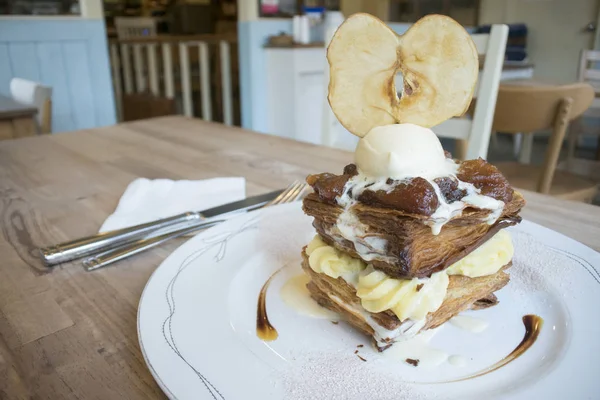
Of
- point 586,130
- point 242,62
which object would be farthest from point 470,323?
point 242,62

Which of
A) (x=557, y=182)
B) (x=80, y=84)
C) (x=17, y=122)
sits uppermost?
(x=80, y=84)

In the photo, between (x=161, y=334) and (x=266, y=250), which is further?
(x=266, y=250)

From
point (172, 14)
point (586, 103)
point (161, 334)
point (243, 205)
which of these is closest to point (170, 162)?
point (243, 205)

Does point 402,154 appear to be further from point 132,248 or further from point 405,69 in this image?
point 132,248

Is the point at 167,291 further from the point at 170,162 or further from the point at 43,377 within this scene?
the point at 170,162

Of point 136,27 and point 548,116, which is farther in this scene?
point 136,27

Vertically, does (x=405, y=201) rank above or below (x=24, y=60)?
below

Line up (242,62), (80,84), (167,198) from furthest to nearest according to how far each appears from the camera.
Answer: (242,62) < (80,84) < (167,198)
